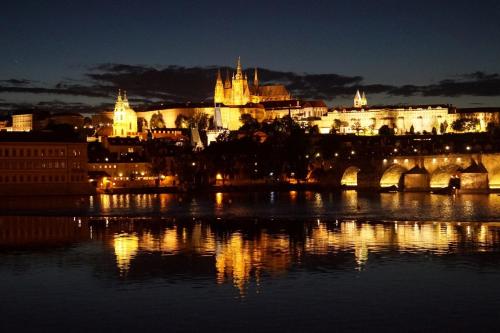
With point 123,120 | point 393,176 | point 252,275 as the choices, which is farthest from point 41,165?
point 123,120

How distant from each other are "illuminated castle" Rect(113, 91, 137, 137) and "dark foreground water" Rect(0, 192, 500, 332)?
277 feet

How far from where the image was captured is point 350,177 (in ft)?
271

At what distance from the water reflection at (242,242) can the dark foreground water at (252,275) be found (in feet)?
0.16

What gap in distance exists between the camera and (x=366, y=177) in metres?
77.3

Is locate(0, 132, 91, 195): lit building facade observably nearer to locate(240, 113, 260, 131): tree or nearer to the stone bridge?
the stone bridge

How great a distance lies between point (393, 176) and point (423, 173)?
588cm

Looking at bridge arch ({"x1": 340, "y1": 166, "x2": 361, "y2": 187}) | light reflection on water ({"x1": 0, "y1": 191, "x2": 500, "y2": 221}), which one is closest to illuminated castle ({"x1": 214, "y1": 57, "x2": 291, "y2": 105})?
bridge arch ({"x1": 340, "y1": 166, "x2": 361, "y2": 187})

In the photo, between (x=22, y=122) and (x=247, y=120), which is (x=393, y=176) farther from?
(x=22, y=122)

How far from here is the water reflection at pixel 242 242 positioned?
74.3 feet

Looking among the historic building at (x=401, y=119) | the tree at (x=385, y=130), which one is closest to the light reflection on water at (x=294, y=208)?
the tree at (x=385, y=130)

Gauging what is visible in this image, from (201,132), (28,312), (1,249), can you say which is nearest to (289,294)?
(28,312)

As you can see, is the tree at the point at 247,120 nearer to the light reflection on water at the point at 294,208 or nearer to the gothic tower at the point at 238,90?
the gothic tower at the point at 238,90

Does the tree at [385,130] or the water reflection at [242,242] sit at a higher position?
the tree at [385,130]

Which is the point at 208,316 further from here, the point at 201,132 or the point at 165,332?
the point at 201,132
